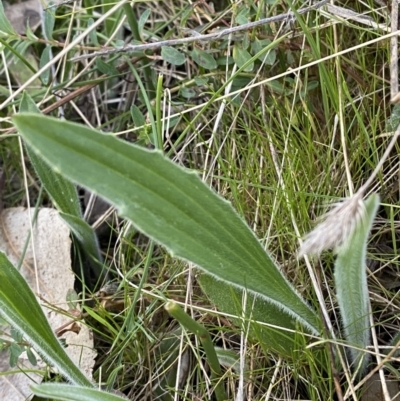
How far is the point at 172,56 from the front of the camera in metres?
1.19

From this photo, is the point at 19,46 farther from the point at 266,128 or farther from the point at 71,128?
the point at 71,128

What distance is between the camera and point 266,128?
3.54ft

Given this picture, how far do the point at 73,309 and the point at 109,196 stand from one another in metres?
0.49

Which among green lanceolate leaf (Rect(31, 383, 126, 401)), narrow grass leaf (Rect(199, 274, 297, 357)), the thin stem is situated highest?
the thin stem

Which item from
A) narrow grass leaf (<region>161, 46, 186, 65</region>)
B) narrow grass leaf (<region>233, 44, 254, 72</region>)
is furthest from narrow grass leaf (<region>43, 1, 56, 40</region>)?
narrow grass leaf (<region>233, 44, 254, 72</region>)

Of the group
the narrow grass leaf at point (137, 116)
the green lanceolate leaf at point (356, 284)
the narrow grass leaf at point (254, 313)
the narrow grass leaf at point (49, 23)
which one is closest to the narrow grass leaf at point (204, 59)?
the narrow grass leaf at point (137, 116)

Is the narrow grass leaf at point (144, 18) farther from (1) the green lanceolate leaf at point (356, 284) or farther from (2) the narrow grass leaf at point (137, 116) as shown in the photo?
(1) the green lanceolate leaf at point (356, 284)

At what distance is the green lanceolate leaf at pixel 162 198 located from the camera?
0.68 meters

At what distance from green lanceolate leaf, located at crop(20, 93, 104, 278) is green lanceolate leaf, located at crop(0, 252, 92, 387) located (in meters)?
0.20

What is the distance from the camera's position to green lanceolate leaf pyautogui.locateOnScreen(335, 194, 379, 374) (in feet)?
2.32

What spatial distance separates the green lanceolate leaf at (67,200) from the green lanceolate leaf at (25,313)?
20 centimetres

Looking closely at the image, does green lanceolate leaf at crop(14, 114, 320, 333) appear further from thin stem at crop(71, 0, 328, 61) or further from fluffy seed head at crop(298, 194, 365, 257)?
thin stem at crop(71, 0, 328, 61)

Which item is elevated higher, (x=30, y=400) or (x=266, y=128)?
(x=266, y=128)

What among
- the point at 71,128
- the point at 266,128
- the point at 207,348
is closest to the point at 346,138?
the point at 266,128
